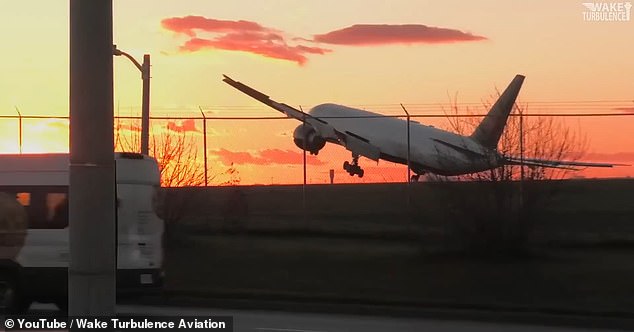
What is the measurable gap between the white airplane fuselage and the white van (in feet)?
25.7

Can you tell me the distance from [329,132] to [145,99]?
10308 millimetres

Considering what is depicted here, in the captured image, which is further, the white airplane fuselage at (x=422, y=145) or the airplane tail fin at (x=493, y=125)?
the white airplane fuselage at (x=422, y=145)

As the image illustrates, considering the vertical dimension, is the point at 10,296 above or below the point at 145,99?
below

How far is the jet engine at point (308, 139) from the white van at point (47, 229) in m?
11.7

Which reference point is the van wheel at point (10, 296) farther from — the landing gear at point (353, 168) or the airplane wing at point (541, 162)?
the landing gear at point (353, 168)

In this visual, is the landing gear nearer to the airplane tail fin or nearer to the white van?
the airplane tail fin

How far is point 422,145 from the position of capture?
2638 centimetres

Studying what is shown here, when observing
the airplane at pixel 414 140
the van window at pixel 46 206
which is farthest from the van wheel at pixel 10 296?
the airplane at pixel 414 140

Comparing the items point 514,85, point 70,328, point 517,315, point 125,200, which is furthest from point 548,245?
point 70,328

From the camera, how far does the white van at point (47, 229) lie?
12648mm

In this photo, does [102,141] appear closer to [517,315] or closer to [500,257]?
[517,315]

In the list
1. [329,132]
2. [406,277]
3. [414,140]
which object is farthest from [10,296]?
[414,140]

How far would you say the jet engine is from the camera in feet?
83.3

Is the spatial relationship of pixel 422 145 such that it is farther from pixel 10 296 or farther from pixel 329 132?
pixel 10 296
